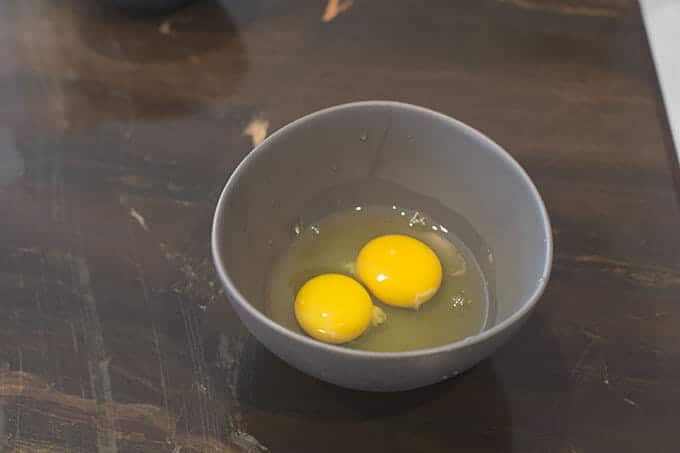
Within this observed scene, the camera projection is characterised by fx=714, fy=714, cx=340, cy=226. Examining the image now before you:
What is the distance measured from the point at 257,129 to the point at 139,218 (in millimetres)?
327

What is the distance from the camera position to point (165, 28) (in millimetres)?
1744

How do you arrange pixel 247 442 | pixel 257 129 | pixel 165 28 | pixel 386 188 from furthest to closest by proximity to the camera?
1. pixel 165 28
2. pixel 257 129
3. pixel 386 188
4. pixel 247 442

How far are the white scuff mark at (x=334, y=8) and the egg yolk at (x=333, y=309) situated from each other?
0.82 metres

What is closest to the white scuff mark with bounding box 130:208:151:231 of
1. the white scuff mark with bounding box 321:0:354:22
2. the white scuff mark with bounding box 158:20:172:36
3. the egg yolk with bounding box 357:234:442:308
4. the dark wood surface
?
the dark wood surface

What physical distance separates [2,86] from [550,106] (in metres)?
1.23

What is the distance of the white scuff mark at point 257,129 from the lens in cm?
152

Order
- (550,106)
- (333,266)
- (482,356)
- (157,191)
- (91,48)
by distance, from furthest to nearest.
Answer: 1. (91,48)
2. (550,106)
3. (157,191)
4. (333,266)
5. (482,356)

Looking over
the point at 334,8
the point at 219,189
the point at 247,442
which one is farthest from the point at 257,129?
the point at 247,442

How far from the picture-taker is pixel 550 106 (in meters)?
1.58

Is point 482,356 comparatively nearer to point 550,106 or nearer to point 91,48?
point 550,106

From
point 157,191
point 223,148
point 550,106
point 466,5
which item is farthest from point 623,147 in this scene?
point 157,191

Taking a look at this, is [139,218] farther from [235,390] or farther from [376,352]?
[376,352]

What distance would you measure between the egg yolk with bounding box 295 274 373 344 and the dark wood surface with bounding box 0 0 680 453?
93 mm

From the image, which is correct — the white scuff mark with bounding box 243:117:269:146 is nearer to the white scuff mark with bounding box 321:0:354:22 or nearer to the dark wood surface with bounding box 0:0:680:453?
the dark wood surface with bounding box 0:0:680:453
